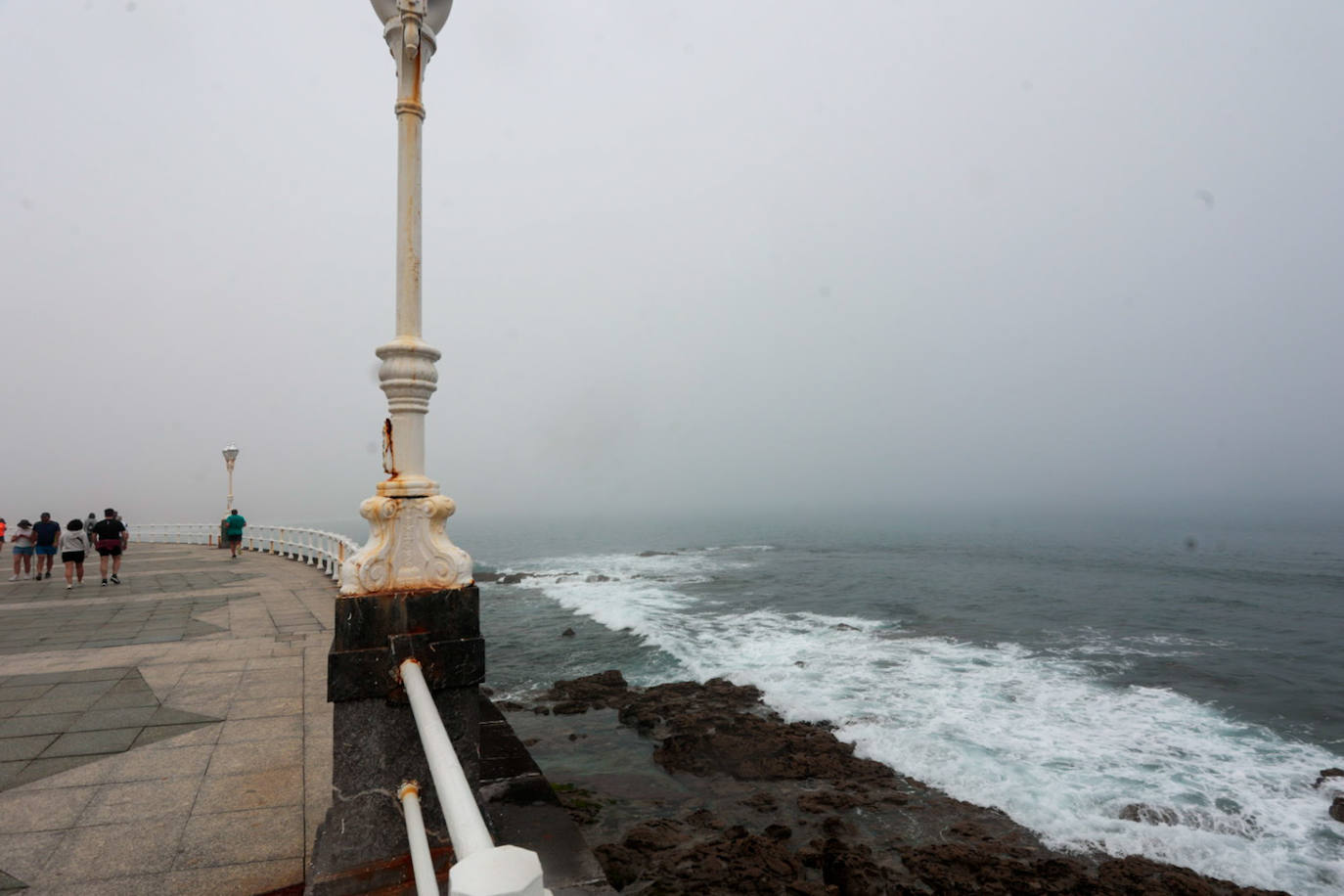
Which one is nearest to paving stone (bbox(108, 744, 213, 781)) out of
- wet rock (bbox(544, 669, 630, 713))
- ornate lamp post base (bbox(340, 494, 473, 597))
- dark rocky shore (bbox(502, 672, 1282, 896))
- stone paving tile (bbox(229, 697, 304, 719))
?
stone paving tile (bbox(229, 697, 304, 719))

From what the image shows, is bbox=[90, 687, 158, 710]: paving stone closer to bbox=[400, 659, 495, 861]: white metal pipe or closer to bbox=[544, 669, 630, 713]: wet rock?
bbox=[400, 659, 495, 861]: white metal pipe

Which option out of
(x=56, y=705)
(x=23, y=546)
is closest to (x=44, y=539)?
(x=23, y=546)

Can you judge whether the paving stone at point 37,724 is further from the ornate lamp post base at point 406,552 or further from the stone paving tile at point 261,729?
the ornate lamp post base at point 406,552

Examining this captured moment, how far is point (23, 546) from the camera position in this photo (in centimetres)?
1450

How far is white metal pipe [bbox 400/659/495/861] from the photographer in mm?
1522

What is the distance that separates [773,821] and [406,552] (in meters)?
8.62

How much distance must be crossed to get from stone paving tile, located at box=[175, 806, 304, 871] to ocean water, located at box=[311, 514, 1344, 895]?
31.4 feet

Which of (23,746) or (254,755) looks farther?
(23,746)

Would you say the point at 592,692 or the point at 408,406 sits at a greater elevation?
the point at 408,406

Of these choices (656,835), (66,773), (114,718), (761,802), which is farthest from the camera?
(761,802)

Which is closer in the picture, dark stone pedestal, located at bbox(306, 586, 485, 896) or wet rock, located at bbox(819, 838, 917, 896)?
dark stone pedestal, located at bbox(306, 586, 485, 896)

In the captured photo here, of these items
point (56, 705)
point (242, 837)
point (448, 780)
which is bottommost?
point (242, 837)

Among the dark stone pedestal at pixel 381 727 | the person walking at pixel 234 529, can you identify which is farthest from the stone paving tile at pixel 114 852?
the person walking at pixel 234 529

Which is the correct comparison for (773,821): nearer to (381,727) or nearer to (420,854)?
(381,727)
